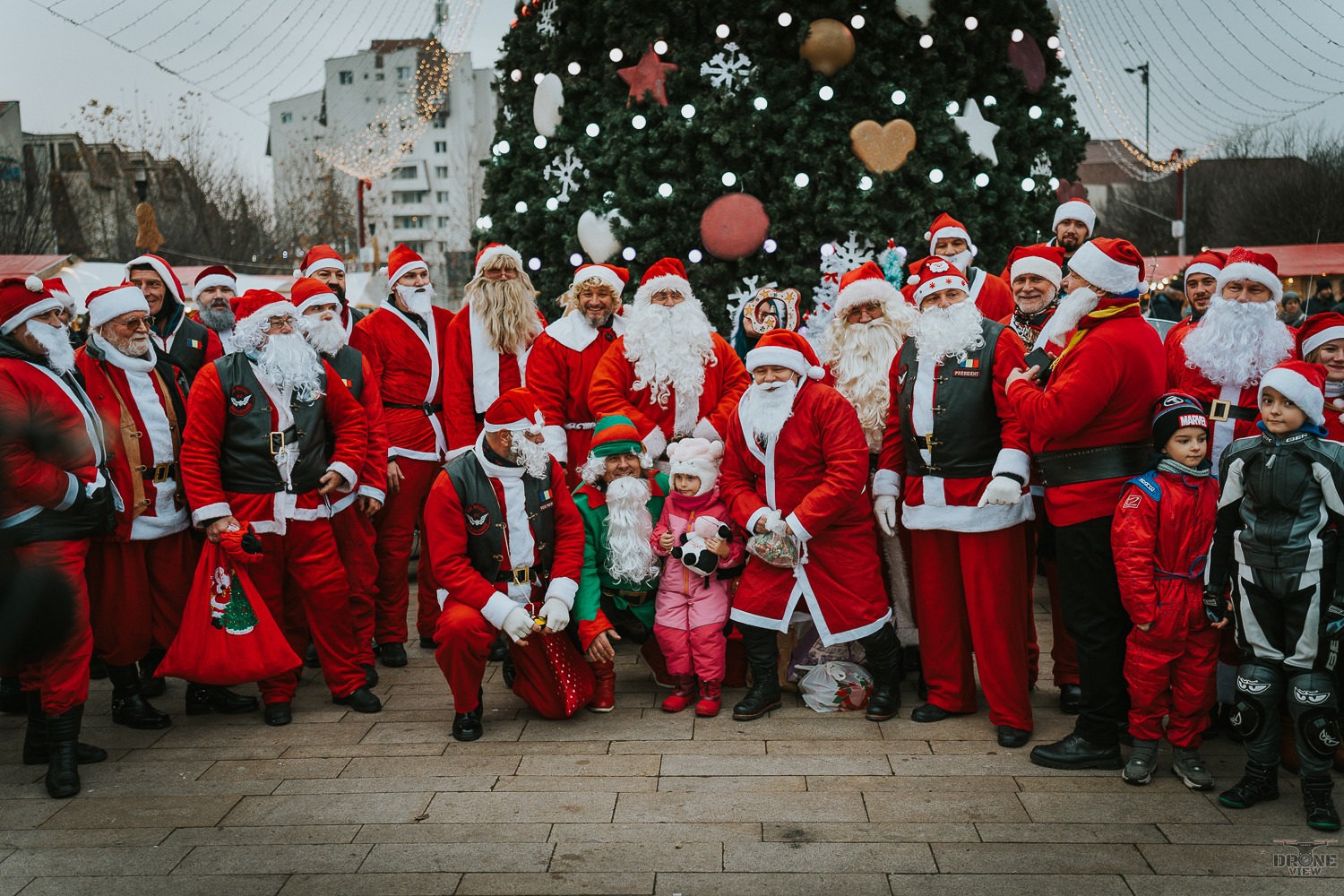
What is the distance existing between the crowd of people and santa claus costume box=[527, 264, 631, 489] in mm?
22

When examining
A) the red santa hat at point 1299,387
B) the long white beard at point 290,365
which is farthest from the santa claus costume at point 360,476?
the red santa hat at point 1299,387

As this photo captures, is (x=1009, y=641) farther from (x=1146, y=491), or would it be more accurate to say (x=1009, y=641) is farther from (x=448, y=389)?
(x=448, y=389)

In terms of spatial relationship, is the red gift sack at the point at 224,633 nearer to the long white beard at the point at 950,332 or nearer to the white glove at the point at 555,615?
the white glove at the point at 555,615

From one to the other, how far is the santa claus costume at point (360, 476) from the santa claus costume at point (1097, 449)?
3315 millimetres

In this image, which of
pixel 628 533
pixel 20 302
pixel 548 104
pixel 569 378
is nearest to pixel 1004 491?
pixel 628 533

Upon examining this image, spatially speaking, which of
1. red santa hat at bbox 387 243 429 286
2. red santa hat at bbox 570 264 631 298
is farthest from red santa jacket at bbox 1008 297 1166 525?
red santa hat at bbox 387 243 429 286

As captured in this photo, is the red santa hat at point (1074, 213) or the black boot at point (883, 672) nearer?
the black boot at point (883, 672)

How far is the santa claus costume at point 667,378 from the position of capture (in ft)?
19.6

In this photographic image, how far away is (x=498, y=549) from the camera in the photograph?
5.19 meters

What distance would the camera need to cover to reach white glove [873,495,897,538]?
204 inches

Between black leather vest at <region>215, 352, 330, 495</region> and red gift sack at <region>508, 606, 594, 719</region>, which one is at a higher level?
Answer: black leather vest at <region>215, 352, 330, 495</region>

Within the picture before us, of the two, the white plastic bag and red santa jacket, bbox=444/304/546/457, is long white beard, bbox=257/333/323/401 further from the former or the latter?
the white plastic bag

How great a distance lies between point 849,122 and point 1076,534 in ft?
18.2

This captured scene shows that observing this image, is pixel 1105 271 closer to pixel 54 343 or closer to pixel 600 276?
pixel 600 276
